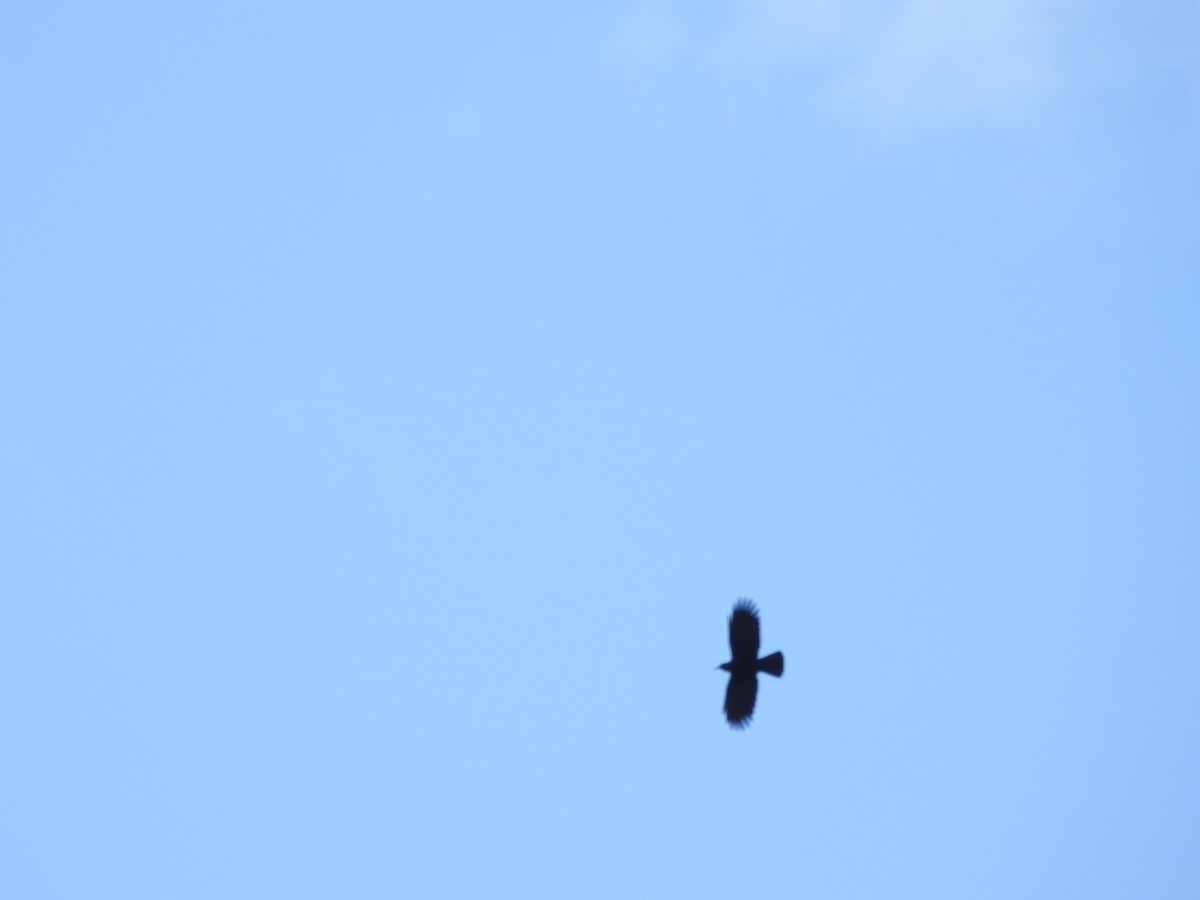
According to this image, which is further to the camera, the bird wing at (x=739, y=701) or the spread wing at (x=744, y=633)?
the bird wing at (x=739, y=701)

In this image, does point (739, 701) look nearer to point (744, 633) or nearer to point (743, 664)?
point (743, 664)

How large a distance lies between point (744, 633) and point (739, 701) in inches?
41.6

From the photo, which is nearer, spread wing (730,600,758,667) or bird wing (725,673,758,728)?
spread wing (730,600,758,667)

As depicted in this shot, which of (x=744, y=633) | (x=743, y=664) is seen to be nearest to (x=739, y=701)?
(x=743, y=664)

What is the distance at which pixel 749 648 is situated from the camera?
28.8m

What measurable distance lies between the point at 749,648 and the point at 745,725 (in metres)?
1.17

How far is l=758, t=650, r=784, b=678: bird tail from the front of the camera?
1127 inches

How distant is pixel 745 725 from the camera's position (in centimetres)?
2883

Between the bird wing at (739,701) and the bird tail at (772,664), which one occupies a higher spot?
the bird tail at (772,664)

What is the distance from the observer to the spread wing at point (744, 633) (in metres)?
28.7

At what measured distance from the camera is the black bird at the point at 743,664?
28.8 meters

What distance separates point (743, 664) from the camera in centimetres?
2883

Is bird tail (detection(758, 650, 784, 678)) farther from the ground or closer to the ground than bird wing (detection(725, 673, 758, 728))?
farther from the ground

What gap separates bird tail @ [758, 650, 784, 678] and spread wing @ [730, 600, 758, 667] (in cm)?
17
